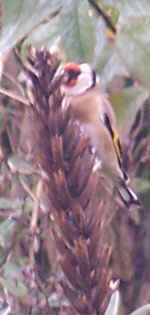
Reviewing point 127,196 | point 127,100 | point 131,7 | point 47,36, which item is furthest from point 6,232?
point 131,7

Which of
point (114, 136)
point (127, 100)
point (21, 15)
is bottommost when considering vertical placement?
point (114, 136)

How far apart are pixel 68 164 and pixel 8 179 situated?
3.27 ft

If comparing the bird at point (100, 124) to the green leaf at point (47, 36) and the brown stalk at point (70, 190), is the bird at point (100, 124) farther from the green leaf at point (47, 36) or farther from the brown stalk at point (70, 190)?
the brown stalk at point (70, 190)

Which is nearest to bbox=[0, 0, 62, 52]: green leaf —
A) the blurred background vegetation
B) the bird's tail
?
the blurred background vegetation

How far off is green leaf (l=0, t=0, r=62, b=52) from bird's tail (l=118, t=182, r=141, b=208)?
1.85ft

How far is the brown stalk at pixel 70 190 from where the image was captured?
54 centimetres

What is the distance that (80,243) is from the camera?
1.79ft

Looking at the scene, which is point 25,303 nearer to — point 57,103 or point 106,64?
point 106,64

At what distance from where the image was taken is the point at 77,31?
28.3 inches

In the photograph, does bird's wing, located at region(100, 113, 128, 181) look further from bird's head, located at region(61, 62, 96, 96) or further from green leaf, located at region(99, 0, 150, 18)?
green leaf, located at region(99, 0, 150, 18)

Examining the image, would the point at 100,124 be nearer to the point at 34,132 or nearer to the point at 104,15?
the point at 104,15

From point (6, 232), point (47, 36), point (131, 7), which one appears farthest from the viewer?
point (6, 232)

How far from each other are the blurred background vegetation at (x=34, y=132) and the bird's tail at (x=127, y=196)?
0.43 feet

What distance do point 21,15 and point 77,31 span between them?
84 millimetres
